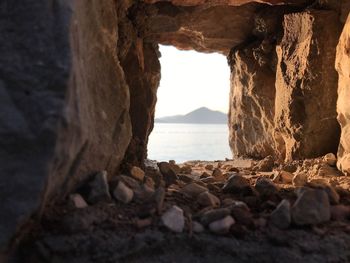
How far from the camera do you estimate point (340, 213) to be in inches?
59.6

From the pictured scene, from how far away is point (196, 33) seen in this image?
4000 mm

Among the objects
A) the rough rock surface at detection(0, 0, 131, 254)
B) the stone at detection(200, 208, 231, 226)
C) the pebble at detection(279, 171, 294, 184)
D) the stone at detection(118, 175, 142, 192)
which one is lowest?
the pebble at detection(279, 171, 294, 184)

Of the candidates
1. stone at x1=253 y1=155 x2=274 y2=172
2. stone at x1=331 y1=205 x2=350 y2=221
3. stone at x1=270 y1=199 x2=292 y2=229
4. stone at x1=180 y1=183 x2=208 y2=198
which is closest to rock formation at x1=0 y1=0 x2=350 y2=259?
stone at x1=253 y1=155 x2=274 y2=172

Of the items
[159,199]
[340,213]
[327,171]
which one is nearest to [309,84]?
[327,171]

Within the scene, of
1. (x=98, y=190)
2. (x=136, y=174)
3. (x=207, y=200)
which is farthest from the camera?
(x=136, y=174)

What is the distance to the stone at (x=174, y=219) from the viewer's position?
137 cm

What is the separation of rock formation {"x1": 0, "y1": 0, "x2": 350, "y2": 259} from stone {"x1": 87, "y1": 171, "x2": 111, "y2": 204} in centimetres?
4

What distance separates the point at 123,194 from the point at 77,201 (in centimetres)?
20

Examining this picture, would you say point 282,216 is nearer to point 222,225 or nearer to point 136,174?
point 222,225

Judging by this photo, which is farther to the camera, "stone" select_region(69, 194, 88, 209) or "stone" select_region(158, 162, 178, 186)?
"stone" select_region(158, 162, 178, 186)

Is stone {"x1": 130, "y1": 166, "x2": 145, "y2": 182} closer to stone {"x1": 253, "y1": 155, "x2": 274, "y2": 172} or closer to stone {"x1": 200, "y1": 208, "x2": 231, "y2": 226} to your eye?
stone {"x1": 200, "y1": 208, "x2": 231, "y2": 226}

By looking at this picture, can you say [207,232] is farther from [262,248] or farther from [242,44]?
[242,44]

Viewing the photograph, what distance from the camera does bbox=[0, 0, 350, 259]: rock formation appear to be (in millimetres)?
1243

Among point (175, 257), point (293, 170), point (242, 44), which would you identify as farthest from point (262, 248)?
point (242, 44)
